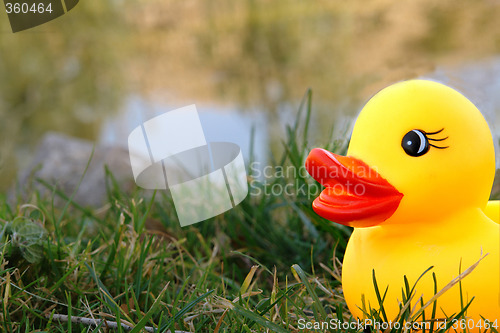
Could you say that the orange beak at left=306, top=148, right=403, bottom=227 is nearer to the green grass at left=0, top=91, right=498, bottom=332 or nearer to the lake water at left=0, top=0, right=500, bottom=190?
the green grass at left=0, top=91, right=498, bottom=332

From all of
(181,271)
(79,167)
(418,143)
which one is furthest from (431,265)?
(79,167)

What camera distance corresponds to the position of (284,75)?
5820 mm

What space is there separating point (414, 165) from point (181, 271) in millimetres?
616

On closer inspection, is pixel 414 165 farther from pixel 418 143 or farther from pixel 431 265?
pixel 431 265

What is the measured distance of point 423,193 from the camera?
32.3 inches

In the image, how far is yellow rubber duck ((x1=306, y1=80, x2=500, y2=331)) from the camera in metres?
0.80

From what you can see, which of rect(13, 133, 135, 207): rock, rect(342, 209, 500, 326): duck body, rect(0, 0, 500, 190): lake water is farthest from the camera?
rect(0, 0, 500, 190): lake water

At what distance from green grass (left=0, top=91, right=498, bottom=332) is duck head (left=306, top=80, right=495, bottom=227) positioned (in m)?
0.13

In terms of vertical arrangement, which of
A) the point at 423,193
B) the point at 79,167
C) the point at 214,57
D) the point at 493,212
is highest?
the point at 423,193

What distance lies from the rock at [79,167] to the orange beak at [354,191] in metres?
1.37

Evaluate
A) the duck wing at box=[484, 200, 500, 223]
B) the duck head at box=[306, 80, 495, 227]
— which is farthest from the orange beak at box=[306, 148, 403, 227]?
the duck wing at box=[484, 200, 500, 223]

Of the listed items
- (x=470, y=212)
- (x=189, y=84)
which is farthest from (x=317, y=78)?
(x=470, y=212)

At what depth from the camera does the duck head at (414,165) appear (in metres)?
0.81

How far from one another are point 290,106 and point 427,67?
414 cm
